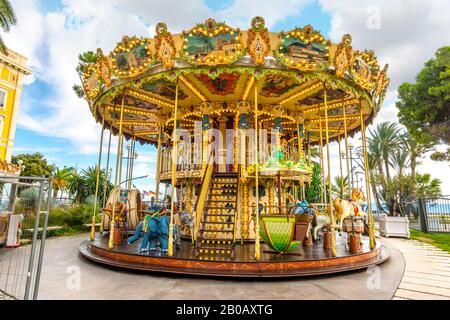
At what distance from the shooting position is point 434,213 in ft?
53.1

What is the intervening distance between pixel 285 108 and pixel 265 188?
11.5 ft

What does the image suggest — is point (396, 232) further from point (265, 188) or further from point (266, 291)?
point (266, 291)

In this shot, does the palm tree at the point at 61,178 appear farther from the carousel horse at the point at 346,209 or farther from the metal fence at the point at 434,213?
the metal fence at the point at 434,213

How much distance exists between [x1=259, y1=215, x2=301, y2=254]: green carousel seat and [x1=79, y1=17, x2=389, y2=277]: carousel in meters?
0.02

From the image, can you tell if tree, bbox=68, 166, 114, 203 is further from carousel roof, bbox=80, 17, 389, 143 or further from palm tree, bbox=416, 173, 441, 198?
palm tree, bbox=416, 173, 441, 198

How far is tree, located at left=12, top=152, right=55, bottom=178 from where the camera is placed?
34188mm

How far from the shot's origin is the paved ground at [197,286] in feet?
14.3

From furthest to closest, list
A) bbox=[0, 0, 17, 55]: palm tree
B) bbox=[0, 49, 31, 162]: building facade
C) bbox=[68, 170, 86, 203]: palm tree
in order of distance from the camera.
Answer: bbox=[68, 170, 86, 203]: palm tree
bbox=[0, 49, 31, 162]: building facade
bbox=[0, 0, 17, 55]: palm tree

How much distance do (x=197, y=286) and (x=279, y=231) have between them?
2452 millimetres

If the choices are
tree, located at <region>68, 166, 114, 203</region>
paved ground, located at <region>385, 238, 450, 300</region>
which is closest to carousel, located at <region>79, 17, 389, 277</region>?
paved ground, located at <region>385, 238, 450, 300</region>

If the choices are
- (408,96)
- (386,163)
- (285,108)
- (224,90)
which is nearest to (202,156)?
(224,90)

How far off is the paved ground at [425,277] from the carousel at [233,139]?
0.86m

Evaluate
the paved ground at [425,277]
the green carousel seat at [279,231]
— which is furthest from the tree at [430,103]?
the green carousel seat at [279,231]
